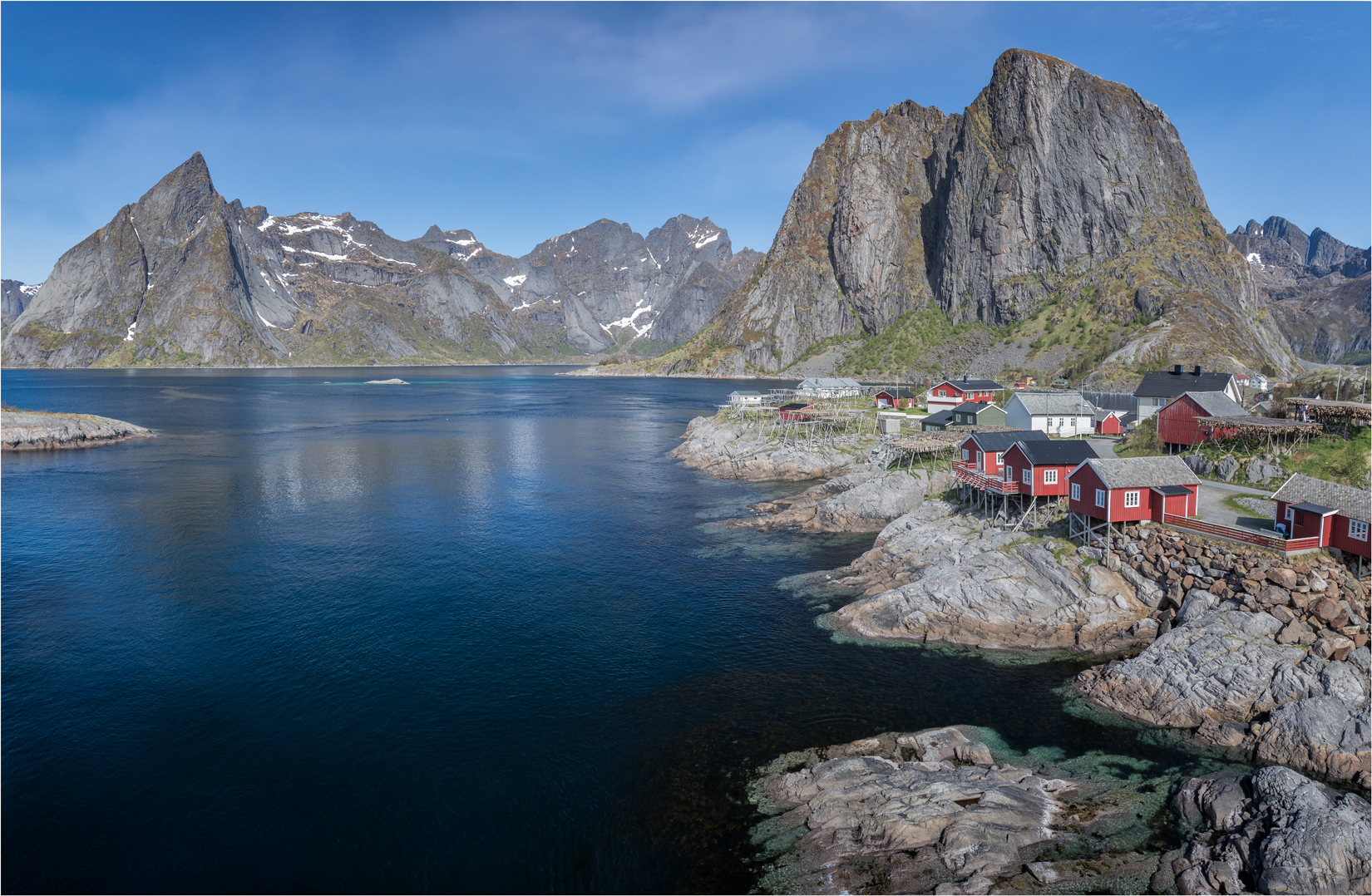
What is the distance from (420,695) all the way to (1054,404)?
80036 millimetres

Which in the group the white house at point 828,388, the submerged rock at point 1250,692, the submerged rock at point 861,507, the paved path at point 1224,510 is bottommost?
the submerged rock at point 1250,692

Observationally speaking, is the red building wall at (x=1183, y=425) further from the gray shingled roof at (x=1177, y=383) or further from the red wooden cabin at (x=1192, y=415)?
the gray shingled roof at (x=1177, y=383)

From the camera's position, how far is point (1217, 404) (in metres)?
62.8

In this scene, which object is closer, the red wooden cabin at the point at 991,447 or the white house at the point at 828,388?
the red wooden cabin at the point at 991,447

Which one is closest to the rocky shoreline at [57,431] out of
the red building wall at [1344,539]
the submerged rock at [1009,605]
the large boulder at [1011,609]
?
the submerged rock at [1009,605]

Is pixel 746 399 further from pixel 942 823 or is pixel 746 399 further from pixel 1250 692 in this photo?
pixel 942 823

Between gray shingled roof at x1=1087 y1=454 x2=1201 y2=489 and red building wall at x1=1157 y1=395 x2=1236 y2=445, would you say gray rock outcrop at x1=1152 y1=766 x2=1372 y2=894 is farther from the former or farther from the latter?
red building wall at x1=1157 y1=395 x2=1236 y2=445

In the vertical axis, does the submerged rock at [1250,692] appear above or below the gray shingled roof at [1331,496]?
below

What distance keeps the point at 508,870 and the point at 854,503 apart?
1889 inches

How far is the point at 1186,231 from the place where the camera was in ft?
586

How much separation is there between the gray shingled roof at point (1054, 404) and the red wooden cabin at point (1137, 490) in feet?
Result: 136

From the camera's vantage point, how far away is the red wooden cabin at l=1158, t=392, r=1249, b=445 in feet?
202

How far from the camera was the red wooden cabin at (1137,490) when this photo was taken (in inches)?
1735

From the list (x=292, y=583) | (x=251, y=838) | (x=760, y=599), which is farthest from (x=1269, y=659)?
(x=292, y=583)
